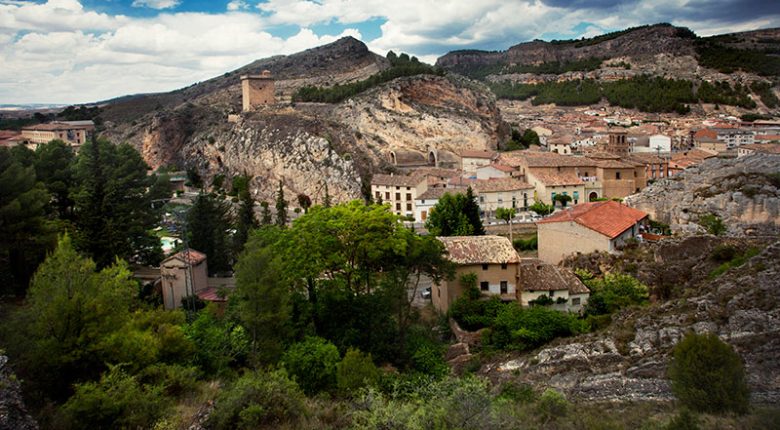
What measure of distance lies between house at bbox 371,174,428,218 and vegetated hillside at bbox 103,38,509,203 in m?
4.58

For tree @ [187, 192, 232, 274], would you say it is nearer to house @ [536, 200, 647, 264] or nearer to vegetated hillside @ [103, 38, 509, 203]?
house @ [536, 200, 647, 264]

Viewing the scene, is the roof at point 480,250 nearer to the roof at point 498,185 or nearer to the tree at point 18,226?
the tree at point 18,226

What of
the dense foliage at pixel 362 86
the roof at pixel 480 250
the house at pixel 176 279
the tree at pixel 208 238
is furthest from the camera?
the dense foliage at pixel 362 86

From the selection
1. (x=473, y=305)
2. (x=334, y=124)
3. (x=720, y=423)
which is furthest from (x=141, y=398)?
(x=334, y=124)

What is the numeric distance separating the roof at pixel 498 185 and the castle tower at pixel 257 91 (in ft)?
104

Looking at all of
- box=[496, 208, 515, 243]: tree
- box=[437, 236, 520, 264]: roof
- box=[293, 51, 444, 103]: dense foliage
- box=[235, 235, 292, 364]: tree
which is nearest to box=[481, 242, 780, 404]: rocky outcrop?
box=[437, 236, 520, 264]: roof

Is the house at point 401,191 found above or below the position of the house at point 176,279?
above

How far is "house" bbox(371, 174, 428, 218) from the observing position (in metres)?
45.4

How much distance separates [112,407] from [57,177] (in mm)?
19717

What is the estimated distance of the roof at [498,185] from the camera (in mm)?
41969

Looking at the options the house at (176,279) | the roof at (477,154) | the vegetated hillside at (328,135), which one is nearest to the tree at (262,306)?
the house at (176,279)

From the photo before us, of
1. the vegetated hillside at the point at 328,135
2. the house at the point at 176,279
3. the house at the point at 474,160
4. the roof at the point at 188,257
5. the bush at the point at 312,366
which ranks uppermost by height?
the vegetated hillside at the point at 328,135

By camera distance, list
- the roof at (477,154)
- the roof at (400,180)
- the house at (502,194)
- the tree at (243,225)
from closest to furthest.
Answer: the tree at (243,225)
the house at (502,194)
the roof at (400,180)
the roof at (477,154)

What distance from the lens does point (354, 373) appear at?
13891mm
